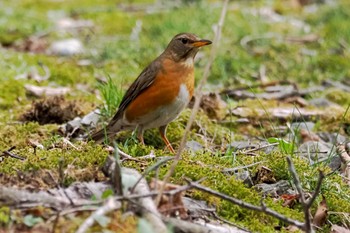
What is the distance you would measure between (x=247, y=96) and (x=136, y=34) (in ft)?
11.7

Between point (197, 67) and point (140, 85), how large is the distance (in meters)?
3.55

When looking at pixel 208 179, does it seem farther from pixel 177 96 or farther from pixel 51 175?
pixel 177 96

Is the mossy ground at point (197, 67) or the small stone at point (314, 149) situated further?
the small stone at point (314, 149)

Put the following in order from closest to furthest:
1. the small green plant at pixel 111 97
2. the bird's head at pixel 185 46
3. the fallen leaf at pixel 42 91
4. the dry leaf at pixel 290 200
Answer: the dry leaf at pixel 290 200, the bird's head at pixel 185 46, the small green plant at pixel 111 97, the fallen leaf at pixel 42 91

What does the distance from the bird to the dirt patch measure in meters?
0.87

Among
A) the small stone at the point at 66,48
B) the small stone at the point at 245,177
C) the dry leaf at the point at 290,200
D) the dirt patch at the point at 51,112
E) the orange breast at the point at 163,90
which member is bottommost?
the small stone at the point at 66,48

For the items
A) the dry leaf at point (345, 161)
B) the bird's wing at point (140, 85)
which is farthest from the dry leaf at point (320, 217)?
the bird's wing at point (140, 85)

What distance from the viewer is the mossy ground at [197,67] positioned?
4.97 metres

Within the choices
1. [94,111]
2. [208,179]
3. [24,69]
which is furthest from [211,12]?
[208,179]

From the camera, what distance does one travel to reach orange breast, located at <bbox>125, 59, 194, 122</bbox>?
6562 mm

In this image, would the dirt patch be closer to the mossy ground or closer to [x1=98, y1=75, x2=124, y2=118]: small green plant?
the mossy ground

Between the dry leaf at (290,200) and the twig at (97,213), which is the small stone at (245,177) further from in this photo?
the twig at (97,213)

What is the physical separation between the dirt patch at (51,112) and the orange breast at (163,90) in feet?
3.28

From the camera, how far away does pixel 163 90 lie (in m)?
6.59
